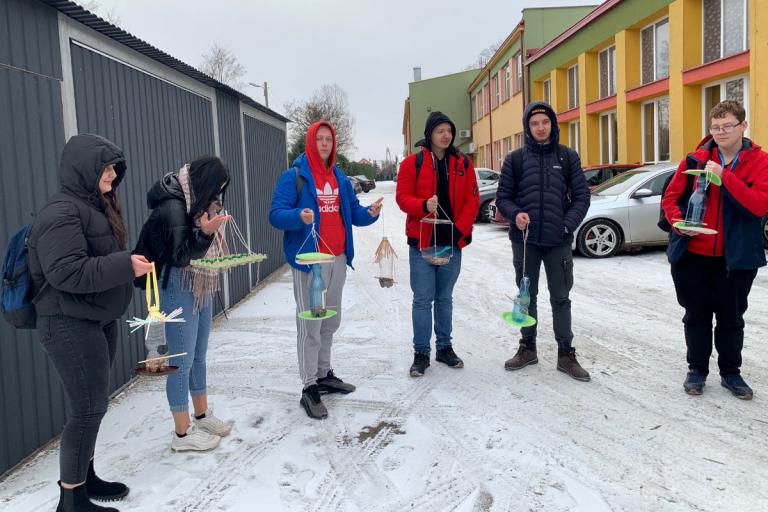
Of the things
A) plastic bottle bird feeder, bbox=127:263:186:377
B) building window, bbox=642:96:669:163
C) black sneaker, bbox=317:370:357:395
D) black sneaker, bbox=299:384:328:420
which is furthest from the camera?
building window, bbox=642:96:669:163

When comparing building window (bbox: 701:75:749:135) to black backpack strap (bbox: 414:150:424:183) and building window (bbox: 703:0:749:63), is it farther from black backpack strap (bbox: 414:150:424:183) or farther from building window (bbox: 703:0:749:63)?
black backpack strap (bbox: 414:150:424:183)

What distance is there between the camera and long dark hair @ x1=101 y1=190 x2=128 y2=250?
9.29ft

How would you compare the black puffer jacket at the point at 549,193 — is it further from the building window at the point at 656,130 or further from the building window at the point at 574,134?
the building window at the point at 574,134

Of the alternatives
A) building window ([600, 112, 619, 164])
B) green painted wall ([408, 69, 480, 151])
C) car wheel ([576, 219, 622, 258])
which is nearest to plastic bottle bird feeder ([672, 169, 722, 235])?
car wheel ([576, 219, 622, 258])

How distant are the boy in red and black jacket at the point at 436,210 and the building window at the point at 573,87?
16.5 m

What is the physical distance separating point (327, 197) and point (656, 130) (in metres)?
13.2

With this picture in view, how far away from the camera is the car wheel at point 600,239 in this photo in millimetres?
10086

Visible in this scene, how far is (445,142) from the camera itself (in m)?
4.71

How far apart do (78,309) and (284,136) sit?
9.86 meters

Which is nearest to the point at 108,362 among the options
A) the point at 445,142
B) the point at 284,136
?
the point at 445,142

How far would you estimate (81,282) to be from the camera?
8.36 feet

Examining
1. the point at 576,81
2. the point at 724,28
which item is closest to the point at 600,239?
the point at 724,28

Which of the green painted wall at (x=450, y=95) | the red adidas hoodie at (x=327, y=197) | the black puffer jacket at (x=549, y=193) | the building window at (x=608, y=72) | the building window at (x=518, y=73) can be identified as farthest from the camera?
the green painted wall at (x=450, y=95)

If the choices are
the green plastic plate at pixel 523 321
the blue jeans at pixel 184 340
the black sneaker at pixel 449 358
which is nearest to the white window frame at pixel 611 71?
the black sneaker at pixel 449 358
